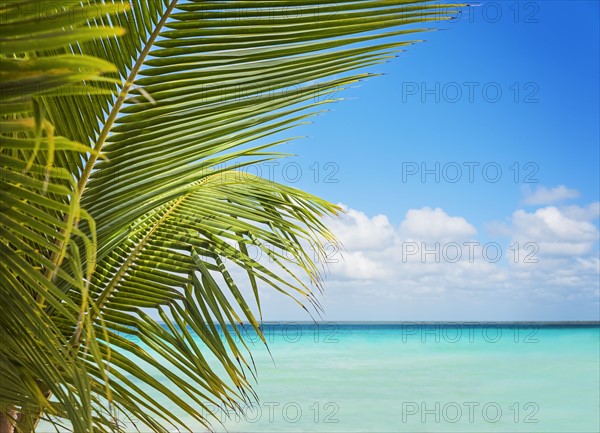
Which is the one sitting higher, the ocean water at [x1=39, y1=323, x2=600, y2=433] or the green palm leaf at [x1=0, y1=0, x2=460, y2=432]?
the green palm leaf at [x1=0, y1=0, x2=460, y2=432]

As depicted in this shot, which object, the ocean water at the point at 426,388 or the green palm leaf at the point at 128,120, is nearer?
the green palm leaf at the point at 128,120

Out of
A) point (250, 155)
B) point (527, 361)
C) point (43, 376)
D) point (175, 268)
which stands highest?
point (250, 155)

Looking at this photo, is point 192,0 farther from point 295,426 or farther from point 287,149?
point 295,426

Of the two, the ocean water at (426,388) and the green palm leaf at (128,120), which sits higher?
the green palm leaf at (128,120)

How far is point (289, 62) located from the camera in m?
1.02

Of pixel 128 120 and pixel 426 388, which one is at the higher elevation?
pixel 128 120

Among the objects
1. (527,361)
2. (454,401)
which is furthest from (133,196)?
(527,361)

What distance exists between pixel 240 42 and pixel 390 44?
228 millimetres

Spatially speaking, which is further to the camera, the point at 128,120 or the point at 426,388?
the point at 426,388

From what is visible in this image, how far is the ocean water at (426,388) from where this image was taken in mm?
9391

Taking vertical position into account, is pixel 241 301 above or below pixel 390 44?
below

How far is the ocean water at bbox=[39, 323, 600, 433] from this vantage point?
9.39 metres

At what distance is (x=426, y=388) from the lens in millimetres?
12828

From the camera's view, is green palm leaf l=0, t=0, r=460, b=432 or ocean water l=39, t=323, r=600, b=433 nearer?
green palm leaf l=0, t=0, r=460, b=432
